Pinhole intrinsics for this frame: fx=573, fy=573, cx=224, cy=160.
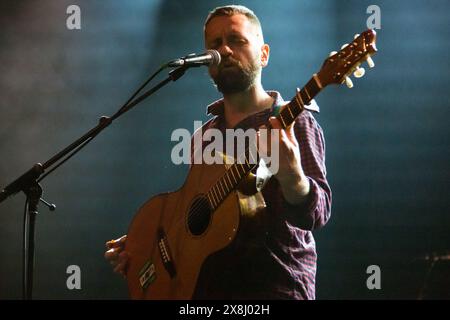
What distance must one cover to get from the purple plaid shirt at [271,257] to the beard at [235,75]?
378 millimetres

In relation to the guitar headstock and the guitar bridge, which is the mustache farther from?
the guitar bridge

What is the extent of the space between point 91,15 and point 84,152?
0.78 meters

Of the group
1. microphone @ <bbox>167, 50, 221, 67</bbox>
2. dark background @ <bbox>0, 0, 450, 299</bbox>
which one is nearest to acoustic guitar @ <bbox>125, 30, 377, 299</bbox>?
microphone @ <bbox>167, 50, 221, 67</bbox>

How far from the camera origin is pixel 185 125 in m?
3.03

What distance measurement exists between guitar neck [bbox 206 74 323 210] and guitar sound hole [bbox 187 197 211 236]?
40 mm

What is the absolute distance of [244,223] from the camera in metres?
1.87

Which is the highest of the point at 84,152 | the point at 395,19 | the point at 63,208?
the point at 395,19

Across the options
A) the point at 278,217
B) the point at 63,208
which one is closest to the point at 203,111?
the point at 63,208

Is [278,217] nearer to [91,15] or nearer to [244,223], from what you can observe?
[244,223]

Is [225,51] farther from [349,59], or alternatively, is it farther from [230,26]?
[349,59]

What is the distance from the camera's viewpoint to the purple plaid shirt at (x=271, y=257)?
1.93 m

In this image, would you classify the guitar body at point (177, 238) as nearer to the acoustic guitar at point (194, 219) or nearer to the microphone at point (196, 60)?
the acoustic guitar at point (194, 219)

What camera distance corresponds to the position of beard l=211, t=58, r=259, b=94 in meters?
2.24

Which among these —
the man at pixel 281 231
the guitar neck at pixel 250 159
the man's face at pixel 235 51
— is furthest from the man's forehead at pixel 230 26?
the guitar neck at pixel 250 159
